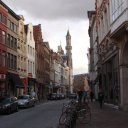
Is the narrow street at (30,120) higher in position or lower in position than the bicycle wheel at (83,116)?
lower

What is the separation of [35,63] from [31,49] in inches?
188

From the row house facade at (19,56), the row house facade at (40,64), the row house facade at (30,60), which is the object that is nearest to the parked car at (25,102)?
the row house facade at (19,56)

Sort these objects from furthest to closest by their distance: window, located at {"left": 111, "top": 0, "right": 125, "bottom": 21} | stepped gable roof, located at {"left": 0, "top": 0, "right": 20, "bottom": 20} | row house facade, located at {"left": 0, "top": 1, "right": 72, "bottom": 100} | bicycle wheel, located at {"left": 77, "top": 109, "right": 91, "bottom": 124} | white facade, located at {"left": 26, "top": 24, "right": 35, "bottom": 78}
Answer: white facade, located at {"left": 26, "top": 24, "right": 35, "bottom": 78} < row house facade, located at {"left": 0, "top": 1, "right": 72, "bottom": 100} < stepped gable roof, located at {"left": 0, "top": 0, "right": 20, "bottom": 20} < window, located at {"left": 111, "top": 0, "right": 125, "bottom": 21} < bicycle wheel, located at {"left": 77, "top": 109, "right": 91, "bottom": 124}

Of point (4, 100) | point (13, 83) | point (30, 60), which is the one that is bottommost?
point (4, 100)

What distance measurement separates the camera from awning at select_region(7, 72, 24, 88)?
59753 mm

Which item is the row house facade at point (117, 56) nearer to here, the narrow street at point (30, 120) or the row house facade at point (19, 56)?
the narrow street at point (30, 120)

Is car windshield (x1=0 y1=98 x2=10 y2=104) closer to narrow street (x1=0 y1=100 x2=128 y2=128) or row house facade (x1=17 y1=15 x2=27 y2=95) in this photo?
narrow street (x1=0 y1=100 x2=128 y2=128)

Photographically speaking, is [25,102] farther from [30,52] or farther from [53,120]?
[30,52]

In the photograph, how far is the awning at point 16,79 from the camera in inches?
2352

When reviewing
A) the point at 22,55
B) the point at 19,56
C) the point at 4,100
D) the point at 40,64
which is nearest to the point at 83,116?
the point at 4,100

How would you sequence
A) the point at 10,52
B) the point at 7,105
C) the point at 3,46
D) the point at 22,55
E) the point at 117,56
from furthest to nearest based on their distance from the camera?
the point at 22,55 → the point at 10,52 → the point at 3,46 → the point at 7,105 → the point at 117,56

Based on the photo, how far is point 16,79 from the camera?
62.7 m

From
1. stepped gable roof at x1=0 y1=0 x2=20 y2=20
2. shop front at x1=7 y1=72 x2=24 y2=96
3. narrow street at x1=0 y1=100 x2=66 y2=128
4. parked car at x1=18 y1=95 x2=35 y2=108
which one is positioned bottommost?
narrow street at x1=0 y1=100 x2=66 y2=128

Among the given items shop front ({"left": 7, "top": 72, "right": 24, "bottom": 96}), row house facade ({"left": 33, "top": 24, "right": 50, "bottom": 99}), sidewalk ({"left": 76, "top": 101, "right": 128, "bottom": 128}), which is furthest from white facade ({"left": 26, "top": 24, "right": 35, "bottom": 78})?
sidewalk ({"left": 76, "top": 101, "right": 128, "bottom": 128})
